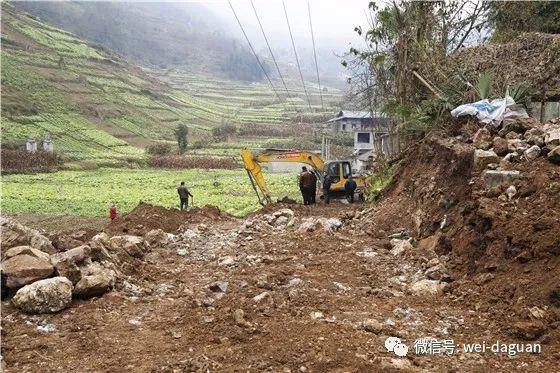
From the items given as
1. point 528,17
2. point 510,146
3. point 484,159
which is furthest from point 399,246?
point 528,17

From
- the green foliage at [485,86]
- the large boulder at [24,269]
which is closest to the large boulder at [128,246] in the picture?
the large boulder at [24,269]

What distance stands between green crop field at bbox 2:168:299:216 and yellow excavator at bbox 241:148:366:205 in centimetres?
469

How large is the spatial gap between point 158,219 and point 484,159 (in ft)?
27.4

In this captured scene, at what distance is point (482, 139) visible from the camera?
27.8ft

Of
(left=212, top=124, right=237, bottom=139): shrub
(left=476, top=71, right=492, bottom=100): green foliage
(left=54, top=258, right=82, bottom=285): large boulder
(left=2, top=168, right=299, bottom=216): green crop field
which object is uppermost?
(left=212, top=124, right=237, bottom=139): shrub

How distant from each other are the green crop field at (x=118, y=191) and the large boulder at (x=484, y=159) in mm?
14740

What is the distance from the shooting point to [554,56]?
10680mm

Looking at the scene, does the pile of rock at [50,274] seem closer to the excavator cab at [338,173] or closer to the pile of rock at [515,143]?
the pile of rock at [515,143]

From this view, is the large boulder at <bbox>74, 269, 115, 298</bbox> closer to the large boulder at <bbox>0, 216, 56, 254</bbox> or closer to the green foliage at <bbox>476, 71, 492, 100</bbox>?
the large boulder at <bbox>0, 216, 56, 254</bbox>

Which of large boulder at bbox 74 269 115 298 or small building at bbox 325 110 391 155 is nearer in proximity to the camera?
large boulder at bbox 74 269 115 298

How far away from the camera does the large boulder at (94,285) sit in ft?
20.3

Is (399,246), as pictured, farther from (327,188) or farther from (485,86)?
(327,188)

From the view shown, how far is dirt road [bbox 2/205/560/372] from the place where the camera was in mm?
4422

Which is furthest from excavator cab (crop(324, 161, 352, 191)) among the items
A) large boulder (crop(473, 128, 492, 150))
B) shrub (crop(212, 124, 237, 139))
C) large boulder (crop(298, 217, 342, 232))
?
shrub (crop(212, 124, 237, 139))
